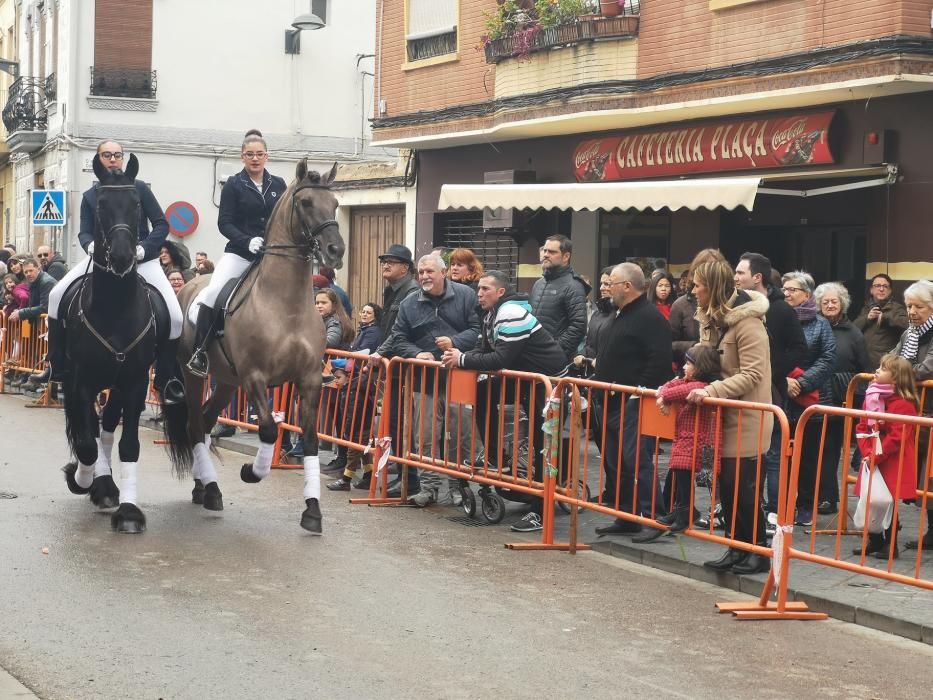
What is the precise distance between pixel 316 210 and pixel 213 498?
2.38 m

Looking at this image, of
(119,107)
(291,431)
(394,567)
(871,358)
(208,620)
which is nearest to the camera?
(208,620)

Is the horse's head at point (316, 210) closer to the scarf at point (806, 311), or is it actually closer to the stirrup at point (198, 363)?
the stirrup at point (198, 363)

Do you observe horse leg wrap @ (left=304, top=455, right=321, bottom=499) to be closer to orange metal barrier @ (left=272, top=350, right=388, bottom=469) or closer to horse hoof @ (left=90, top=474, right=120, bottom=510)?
orange metal barrier @ (left=272, top=350, right=388, bottom=469)

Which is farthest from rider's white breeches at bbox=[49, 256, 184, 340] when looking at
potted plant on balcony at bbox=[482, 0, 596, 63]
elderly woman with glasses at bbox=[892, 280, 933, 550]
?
potted plant on balcony at bbox=[482, 0, 596, 63]

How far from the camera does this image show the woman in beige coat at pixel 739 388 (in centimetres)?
832

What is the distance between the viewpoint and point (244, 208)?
35.4 feet

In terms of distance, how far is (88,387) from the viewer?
33.1ft

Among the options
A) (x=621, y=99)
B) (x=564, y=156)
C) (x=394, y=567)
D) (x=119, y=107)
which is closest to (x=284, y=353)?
(x=394, y=567)

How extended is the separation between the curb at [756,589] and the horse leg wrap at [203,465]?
299 centimetres

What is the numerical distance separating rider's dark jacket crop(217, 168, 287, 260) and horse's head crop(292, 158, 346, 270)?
2.88ft

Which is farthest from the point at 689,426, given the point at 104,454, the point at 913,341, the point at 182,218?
the point at 182,218

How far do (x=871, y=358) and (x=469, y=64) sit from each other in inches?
420

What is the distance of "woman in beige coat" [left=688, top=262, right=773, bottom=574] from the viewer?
8.32 meters

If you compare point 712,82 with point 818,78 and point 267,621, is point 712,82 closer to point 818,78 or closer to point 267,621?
point 818,78
